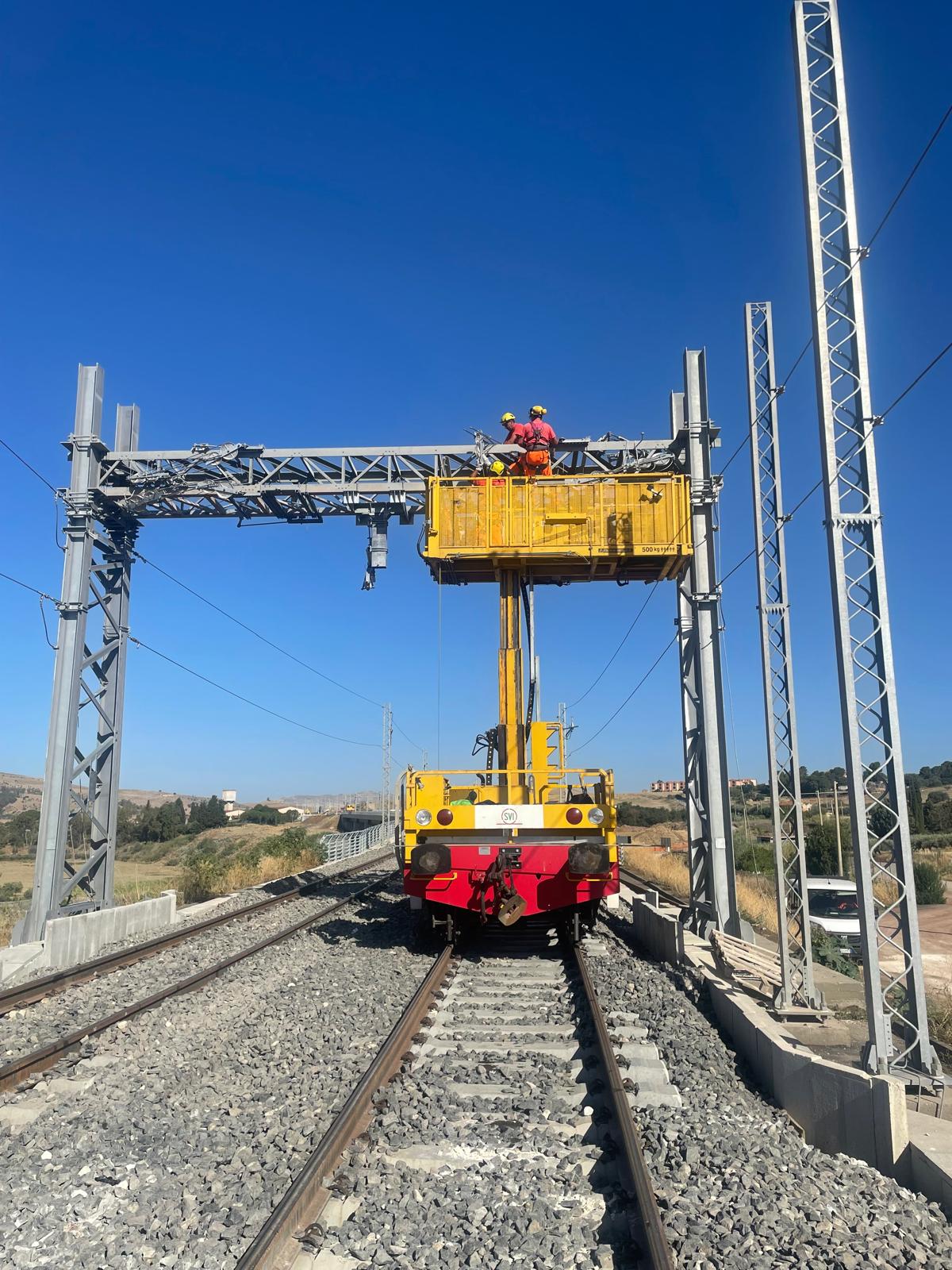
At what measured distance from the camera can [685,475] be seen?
13.0 meters

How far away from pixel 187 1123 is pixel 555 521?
30.6 ft

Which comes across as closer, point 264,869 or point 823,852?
point 264,869

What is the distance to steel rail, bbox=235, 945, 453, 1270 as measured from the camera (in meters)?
3.55

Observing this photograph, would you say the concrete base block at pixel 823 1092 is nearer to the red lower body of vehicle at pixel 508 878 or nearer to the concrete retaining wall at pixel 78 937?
the red lower body of vehicle at pixel 508 878

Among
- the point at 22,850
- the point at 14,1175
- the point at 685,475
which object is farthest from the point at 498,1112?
the point at 22,850

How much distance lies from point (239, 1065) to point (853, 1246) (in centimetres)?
438

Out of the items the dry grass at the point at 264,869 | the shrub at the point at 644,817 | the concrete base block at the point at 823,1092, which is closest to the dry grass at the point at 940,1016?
the concrete base block at the point at 823,1092

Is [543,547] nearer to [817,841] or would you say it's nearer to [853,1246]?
[853,1246]

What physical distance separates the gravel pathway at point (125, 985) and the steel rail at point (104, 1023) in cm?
18

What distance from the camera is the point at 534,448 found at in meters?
13.2

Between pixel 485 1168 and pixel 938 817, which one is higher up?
pixel 485 1168

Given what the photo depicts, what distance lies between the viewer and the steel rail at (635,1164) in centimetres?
354

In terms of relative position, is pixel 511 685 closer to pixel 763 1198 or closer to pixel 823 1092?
pixel 823 1092

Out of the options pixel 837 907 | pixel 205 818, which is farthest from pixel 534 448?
pixel 205 818
